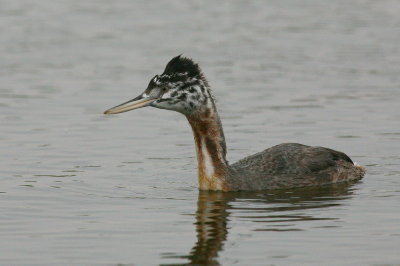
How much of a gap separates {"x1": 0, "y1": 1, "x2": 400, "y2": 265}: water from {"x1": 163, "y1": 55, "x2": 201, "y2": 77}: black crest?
1.85m

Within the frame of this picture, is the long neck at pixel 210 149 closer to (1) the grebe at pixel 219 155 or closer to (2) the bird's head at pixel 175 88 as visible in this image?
(1) the grebe at pixel 219 155

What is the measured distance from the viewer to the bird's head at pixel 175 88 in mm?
16250

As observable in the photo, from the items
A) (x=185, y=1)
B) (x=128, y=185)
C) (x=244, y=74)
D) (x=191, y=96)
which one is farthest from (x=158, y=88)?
(x=185, y=1)

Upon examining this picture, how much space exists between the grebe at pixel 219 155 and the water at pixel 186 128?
12.6 inches

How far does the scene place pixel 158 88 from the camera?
16.3 meters

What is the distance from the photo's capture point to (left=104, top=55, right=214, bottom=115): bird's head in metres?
16.2

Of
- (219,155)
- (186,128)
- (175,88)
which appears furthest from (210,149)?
(186,128)

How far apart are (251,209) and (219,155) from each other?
1518 millimetres

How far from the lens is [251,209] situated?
617 inches

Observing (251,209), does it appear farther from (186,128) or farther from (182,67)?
(186,128)

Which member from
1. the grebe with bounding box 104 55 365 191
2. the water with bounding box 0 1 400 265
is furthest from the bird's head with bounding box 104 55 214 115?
the water with bounding box 0 1 400 265

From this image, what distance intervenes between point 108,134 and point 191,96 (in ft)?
16.5

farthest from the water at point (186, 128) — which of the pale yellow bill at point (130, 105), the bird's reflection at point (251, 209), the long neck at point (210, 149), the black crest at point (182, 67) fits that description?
the black crest at point (182, 67)

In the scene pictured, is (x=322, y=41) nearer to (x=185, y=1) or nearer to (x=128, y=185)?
(x=185, y=1)
